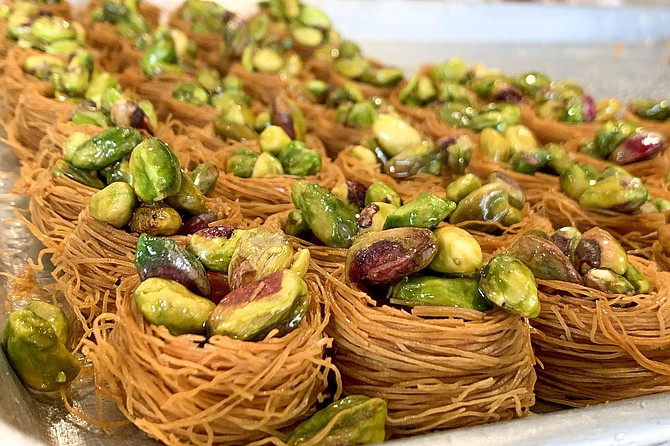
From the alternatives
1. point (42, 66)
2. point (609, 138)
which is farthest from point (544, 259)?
point (42, 66)

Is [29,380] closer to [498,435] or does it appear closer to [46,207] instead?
[46,207]

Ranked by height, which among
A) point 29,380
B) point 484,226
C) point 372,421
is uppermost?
point 484,226

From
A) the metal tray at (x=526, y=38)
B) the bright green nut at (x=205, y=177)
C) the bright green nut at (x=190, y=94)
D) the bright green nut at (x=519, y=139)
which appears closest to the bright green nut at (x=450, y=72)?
the bright green nut at (x=519, y=139)

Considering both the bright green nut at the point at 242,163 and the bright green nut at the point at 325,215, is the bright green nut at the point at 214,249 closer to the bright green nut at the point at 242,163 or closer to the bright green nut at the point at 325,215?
the bright green nut at the point at 325,215

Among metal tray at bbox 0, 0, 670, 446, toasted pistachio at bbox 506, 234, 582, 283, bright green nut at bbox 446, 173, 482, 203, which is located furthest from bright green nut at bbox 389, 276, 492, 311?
metal tray at bbox 0, 0, 670, 446

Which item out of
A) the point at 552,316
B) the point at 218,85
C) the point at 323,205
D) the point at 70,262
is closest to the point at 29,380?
the point at 70,262

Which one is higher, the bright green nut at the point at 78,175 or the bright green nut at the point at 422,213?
the bright green nut at the point at 422,213

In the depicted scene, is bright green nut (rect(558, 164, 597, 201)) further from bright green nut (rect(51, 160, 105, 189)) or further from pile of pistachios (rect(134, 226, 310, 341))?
bright green nut (rect(51, 160, 105, 189))
